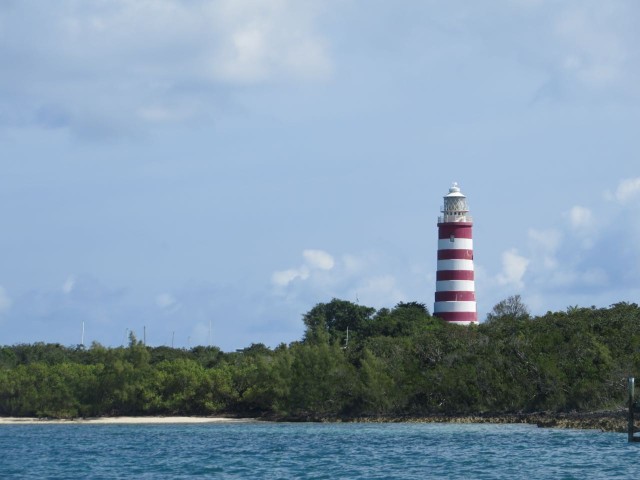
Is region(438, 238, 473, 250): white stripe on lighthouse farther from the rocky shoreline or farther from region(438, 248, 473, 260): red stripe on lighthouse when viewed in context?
the rocky shoreline

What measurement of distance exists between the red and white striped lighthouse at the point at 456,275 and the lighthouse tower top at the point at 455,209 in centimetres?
37

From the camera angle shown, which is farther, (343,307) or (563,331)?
(343,307)

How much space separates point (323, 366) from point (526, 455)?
33.0 metres

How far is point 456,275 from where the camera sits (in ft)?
283

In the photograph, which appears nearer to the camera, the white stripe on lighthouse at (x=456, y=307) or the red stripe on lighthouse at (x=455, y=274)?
the red stripe on lighthouse at (x=455, y=274)

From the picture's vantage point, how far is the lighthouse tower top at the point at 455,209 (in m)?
88.8

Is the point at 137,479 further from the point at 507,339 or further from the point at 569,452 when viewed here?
the point at 507,339

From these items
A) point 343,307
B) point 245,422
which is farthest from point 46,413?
point 343,307

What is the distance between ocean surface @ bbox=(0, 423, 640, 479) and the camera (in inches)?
1801

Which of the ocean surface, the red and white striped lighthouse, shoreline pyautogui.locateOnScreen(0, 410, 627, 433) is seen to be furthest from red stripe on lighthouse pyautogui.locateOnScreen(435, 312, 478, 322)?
the ocean surface

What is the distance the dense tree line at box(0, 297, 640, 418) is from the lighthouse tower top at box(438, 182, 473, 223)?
8.05 meters

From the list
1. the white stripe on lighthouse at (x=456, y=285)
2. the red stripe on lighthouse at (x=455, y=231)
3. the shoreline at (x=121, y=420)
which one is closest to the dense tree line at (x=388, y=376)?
the shoreline at (x=121, y=420)

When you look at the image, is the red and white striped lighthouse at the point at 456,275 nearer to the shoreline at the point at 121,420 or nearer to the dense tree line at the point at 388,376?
the dense tree line at the point at 388,376

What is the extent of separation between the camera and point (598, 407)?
70750mm
